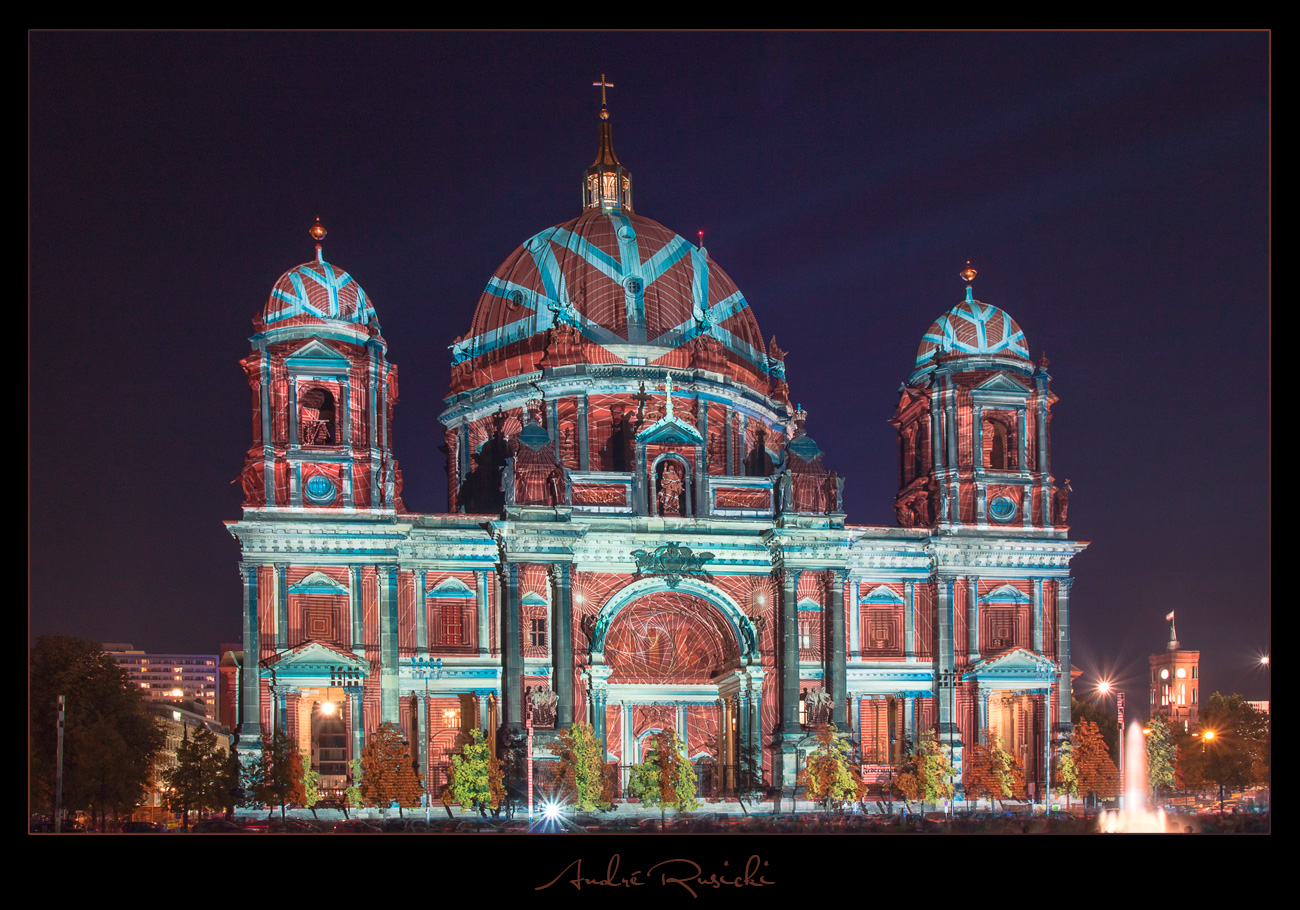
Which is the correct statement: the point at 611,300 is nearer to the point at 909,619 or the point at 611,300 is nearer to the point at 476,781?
the point at 909,619

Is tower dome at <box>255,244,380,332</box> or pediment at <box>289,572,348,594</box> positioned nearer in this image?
pediment at <box>289,572,348,594</box>

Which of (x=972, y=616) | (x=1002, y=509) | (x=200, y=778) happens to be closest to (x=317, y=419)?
(x=200, y=778)

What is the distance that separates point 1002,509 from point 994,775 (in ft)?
41.7

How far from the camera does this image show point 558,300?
277 feet

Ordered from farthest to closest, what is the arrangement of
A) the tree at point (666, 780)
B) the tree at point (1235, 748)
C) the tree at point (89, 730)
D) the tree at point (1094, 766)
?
the tree at point (1235, 748) < the tree at point (1094, 766) < the tree at point (666, 780) < the tree at point (89, 730)

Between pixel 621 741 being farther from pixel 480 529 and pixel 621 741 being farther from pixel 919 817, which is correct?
pixel 919 817

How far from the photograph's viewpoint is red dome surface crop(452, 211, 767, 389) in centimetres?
8388

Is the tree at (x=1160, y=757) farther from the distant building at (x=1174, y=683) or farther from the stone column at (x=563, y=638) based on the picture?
the stone column at (x=563, y=638)

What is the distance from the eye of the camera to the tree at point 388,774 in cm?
6631

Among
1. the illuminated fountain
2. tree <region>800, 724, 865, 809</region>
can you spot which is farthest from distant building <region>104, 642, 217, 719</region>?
the illuminated fountain

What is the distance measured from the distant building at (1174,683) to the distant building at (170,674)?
4022cm

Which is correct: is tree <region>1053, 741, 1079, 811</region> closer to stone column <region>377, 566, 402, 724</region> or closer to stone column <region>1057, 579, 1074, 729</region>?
stone column <region>1057, 579, 1074, 729</region>
